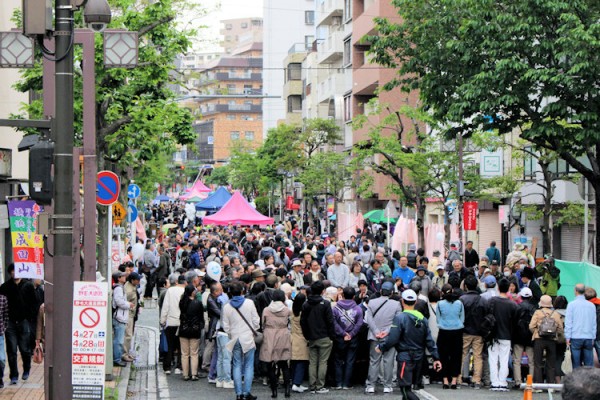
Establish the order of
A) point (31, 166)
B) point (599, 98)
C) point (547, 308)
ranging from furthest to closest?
point (599, 98) < point (547, 308) < point (31, 166)

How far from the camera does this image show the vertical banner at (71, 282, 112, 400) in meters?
11.4

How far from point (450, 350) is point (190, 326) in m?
4.11

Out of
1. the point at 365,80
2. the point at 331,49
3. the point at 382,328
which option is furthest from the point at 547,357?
the point at 331,49

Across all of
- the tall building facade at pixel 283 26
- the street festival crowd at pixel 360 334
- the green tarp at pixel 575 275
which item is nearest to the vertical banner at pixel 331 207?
the green tarp at pixel 575 275

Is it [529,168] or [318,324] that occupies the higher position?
[529,168]

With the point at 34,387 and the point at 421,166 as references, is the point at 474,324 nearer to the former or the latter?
the point at 34,387

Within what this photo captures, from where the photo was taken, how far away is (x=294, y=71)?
300ft

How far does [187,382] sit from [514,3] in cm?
954

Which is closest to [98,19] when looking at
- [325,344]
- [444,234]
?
[325,344]

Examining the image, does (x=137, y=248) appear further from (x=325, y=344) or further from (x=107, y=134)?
(x=325, y=344)

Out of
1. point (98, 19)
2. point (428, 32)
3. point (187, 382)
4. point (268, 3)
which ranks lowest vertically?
point (187, 382)

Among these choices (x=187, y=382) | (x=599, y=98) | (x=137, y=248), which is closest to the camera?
(x=187, y=382)

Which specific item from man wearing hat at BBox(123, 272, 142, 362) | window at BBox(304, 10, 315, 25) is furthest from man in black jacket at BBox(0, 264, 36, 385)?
window at BBox(304, 10, 315, 25)

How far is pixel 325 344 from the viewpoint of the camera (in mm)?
16484
